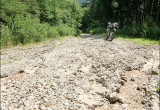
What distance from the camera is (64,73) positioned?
4484 mm

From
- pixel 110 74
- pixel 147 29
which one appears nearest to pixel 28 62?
pixel 110 74

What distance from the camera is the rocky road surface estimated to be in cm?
A: 289

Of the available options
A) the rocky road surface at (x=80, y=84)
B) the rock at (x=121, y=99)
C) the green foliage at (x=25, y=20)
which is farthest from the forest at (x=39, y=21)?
the rock at (x=121, y=99)

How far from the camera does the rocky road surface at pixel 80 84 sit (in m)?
2.89

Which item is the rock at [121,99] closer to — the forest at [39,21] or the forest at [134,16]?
the forest at [39,21]

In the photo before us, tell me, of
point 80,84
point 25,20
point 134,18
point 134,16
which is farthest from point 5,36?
point 134,16

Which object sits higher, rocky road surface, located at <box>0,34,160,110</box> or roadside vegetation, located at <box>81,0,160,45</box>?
roadside vegetation, located at <box>81,0,160,45</box>

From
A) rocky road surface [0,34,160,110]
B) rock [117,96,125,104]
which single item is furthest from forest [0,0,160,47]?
rock [117,96,125,104]

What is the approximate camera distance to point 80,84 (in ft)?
12.3

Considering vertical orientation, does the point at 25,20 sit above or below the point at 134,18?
below

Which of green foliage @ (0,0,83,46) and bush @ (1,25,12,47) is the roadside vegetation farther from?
bush @ (1,25,12,47)

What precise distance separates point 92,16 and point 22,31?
37.0 meters

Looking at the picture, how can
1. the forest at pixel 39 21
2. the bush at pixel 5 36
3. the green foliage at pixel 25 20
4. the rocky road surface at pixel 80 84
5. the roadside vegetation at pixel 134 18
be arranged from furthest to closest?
the roadside vegetation at pixel 134 18
the forest at pixel 39 21
the green foliage at pixel 25 20
the bush at pixel 5 36
the rocky road surface at pixel 80 84

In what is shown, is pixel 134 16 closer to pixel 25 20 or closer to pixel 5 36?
pixel 25 20
